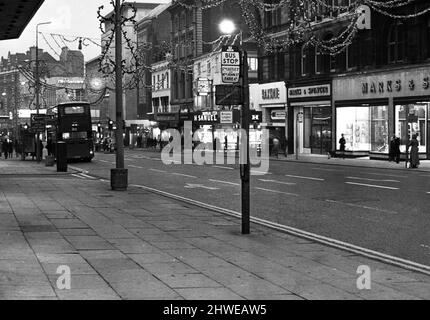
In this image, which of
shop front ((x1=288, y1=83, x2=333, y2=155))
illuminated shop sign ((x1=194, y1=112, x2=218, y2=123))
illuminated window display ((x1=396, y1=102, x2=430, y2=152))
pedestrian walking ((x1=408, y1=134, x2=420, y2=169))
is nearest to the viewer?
pedestrian walking ((x1=408, y1=134, x2=420, y2=169))

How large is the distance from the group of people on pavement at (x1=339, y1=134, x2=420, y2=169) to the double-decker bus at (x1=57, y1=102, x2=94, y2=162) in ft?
56.2

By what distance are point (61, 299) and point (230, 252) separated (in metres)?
3.63

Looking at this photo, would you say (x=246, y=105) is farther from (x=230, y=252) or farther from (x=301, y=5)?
(x=301, y=5)

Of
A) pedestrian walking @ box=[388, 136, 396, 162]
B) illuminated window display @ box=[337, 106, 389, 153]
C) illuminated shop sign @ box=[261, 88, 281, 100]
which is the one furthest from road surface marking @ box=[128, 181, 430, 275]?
illuminated shop sign @ box=[261, 88, 281, 100]

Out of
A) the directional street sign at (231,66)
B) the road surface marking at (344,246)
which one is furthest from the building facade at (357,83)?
the directional street sign at (231,66)

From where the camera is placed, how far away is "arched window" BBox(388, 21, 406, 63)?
131ft

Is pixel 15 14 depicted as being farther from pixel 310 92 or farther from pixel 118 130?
pixel 310 92

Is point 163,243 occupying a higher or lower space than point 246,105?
lower

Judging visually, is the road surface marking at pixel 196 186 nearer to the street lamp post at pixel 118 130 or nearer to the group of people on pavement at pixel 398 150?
the street lamp post at pixel 118 130

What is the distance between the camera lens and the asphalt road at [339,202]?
11.8 meters

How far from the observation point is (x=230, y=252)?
980 centimetres

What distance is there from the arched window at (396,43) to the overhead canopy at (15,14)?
24.5 metres

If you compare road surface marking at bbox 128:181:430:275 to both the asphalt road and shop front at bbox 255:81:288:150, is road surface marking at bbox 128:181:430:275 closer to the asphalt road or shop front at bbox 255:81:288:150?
the asphalt road
